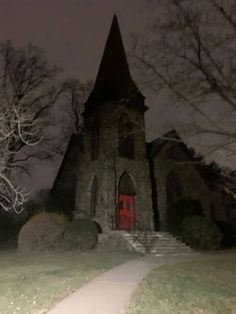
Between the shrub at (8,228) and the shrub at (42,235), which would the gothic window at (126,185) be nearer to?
the shrub at (42,235)

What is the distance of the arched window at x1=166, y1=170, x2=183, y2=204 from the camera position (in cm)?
2790

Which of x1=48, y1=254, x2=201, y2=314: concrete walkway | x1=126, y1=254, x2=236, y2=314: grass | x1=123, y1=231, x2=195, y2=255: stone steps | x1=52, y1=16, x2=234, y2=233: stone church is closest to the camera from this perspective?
x1=48, y1=254, x2=201, y2=314: concrete walkway

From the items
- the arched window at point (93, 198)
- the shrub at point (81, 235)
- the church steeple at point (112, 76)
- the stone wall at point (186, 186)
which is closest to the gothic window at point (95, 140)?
the church steeple at point (112, 76)

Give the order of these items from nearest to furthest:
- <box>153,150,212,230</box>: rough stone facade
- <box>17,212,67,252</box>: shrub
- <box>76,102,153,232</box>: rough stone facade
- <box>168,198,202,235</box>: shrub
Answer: <box>17,212,67,252</box>: shrub → <box>76,102,153,232</box>: rough stone facade → <box>168,198,202,235</box>: shrub → <box>153,150,212,230</box>: rough stone facade

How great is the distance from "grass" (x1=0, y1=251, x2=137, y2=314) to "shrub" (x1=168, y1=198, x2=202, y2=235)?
9862 millimetres

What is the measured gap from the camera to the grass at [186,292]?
763 centimetres

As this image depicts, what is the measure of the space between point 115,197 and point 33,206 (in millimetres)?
7618

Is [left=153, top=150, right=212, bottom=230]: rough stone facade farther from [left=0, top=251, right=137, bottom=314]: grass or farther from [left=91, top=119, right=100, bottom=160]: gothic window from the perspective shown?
[left=0, top=251, right=137, bottom=314]: grass

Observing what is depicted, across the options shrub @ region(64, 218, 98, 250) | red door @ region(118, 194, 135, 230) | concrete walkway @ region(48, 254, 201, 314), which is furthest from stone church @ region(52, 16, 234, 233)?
concrete walkway @ region(48, 254, 201, 314)

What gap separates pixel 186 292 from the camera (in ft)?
29.1

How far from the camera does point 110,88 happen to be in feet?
86.8

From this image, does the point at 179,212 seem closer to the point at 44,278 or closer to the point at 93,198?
the point at 93,198

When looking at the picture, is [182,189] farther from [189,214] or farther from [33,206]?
[33,206]

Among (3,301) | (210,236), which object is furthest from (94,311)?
(210,236)
